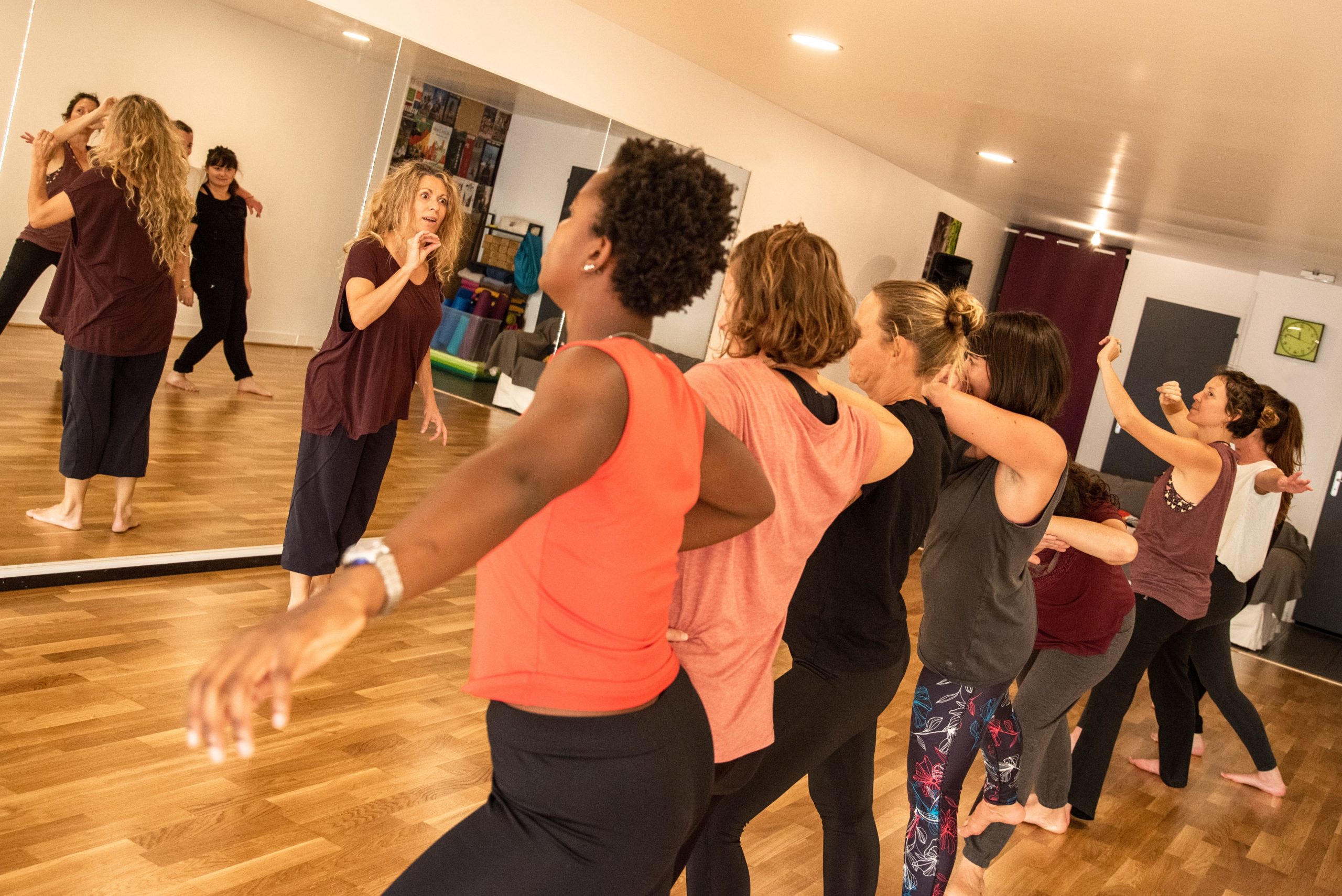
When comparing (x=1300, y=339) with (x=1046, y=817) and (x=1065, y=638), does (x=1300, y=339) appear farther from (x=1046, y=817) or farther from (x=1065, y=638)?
(x=1065, y=638)

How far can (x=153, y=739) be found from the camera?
113 inches

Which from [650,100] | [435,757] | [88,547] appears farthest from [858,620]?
[650,100]

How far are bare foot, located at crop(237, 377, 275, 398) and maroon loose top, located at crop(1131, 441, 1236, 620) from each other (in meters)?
3.72

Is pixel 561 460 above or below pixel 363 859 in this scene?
above

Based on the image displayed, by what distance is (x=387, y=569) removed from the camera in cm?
92

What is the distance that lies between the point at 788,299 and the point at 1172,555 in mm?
2891

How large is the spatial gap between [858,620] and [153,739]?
1.92 metres

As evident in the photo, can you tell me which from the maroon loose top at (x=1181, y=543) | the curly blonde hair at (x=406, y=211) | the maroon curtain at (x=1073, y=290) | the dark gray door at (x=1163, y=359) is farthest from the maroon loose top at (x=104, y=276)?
the dark gray door at (x=1163, y=359)

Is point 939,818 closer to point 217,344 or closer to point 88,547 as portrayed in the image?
point 88,547

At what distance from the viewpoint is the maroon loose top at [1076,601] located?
3369 millimetres

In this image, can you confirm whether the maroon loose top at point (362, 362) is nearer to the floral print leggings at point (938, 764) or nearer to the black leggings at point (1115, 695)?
the floral print leggings at point (938, 764)

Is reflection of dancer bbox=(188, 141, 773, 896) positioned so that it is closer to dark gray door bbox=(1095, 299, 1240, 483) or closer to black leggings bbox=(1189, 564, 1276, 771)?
black leggings bbox=(1189, 564, 1276, 771)

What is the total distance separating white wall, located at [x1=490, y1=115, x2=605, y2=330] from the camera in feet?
18.7

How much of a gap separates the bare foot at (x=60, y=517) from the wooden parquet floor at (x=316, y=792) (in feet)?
1.29
